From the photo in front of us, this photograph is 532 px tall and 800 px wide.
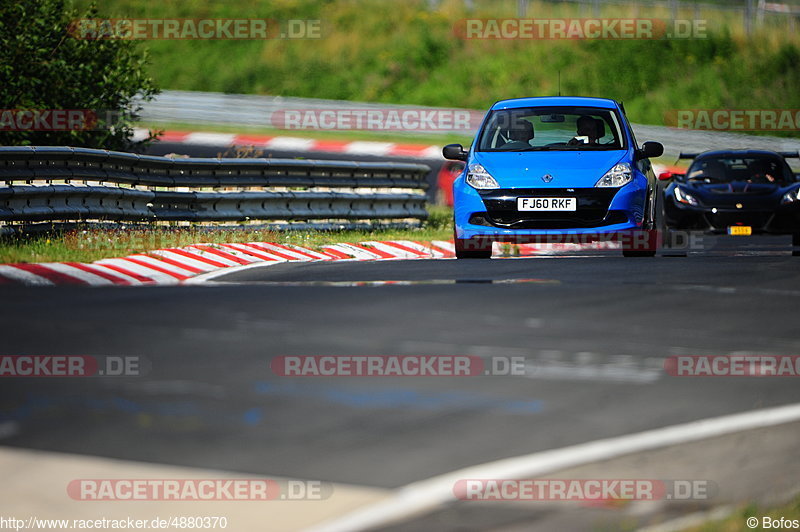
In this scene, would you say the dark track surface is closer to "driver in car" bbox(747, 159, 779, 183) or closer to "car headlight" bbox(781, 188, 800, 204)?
"car headlight" bbox(781, 188, 800, 204)

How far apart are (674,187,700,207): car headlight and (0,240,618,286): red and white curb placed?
1.53 metres

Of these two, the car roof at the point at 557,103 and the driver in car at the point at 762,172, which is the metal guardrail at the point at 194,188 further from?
the driver in car at the point at 762,172

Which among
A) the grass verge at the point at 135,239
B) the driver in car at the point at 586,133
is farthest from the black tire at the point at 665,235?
the grass verge at the point at 135,239

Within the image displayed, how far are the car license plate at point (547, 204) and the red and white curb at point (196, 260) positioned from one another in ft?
7.84

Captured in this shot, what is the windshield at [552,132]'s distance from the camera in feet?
50.3

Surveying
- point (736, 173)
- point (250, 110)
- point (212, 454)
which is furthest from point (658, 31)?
point (212, 454)

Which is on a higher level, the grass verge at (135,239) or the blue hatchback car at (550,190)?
the blue hatchback car at (550,190)

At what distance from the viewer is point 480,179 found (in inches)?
582

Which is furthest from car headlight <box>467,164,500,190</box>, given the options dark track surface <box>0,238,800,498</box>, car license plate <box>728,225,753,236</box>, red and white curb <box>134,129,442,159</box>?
red and white curb <box>134,129,442,159</box>

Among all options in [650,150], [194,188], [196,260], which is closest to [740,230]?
[650,150]

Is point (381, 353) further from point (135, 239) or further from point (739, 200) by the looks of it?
point (739, 200)

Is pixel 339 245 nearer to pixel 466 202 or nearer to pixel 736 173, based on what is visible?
pixel 466 202

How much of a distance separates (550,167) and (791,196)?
402 centimetres

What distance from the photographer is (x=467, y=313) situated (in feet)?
30.6
